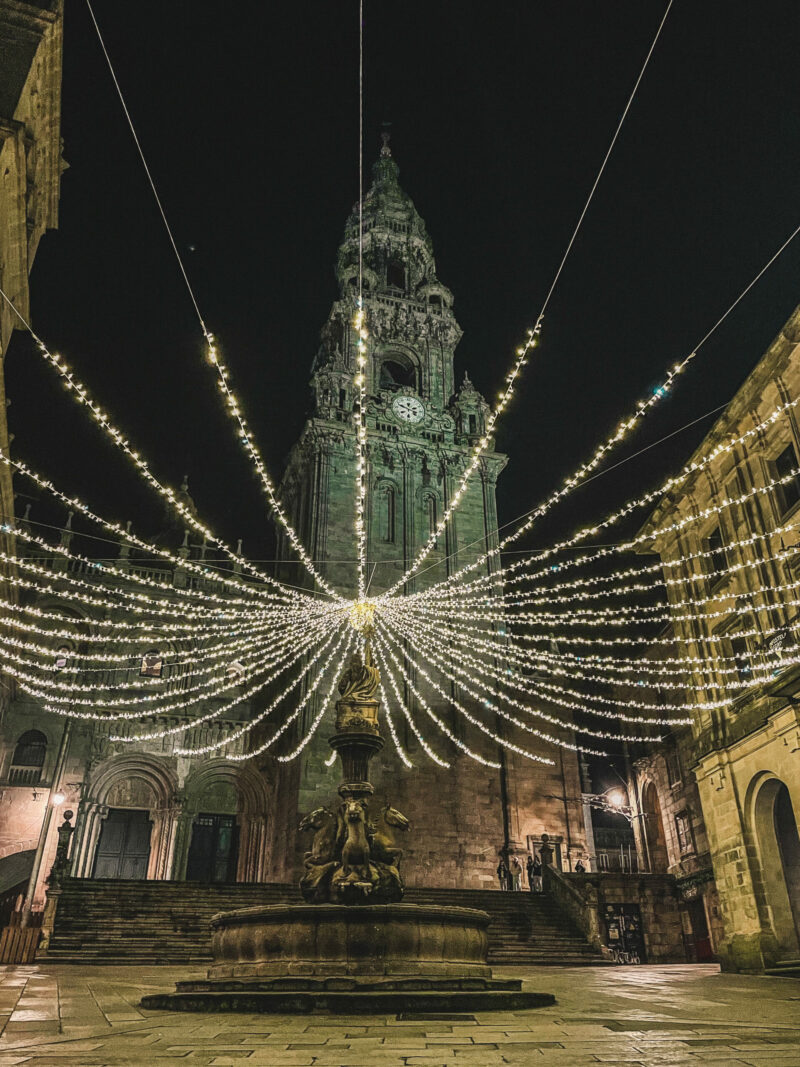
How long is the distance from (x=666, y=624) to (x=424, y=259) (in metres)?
23.0

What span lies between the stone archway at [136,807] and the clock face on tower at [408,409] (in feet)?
58.0

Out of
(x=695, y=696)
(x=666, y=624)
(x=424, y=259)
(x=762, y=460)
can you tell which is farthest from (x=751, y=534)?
(x=424, y=259)

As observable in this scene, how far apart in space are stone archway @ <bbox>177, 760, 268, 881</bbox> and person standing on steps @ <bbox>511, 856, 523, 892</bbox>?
29.5 ft

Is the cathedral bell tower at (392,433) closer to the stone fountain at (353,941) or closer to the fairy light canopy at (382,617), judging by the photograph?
the fairy light canopy at (382,617)

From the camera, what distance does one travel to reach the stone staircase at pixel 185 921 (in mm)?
15508

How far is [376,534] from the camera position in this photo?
30547 mm

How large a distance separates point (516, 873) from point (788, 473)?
657 inches

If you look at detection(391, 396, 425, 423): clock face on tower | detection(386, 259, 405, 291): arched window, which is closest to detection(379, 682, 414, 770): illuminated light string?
detection(391, 396, 425, 423): clock face on tower

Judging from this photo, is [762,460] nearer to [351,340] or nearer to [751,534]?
[751,534]

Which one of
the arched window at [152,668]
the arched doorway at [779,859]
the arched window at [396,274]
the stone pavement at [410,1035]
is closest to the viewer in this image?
the stone pavement at [410,1035]

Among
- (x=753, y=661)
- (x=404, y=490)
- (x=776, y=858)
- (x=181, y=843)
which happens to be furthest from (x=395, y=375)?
(x=776, y=858)

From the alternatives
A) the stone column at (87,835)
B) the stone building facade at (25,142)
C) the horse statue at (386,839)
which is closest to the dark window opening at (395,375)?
the stone column at (87,835)

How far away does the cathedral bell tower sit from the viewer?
3033cm

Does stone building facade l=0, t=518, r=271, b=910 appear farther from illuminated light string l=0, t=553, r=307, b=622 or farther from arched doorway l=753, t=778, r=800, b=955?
arched doorway l=753, t=778, r=800, b=955
